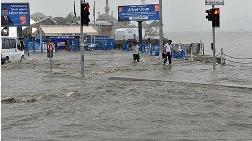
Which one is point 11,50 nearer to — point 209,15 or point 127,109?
Answer: point 209,15

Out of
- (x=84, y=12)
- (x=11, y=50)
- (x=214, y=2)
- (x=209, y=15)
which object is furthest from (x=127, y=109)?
(x=11, y=50)

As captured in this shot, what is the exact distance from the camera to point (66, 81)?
74.4 feet

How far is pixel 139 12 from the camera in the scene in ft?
197

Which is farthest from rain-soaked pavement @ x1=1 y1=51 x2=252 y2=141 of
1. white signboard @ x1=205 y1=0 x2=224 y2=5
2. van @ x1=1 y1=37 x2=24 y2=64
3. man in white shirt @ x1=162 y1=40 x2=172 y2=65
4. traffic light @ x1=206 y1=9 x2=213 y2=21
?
van @ x1=1 y1=37 x2=24 y2=64

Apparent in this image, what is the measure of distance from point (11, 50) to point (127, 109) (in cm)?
2409

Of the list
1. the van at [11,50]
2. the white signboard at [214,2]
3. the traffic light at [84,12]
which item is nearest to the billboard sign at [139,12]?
the van at [11,50]

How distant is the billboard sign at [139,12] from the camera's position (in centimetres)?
5916

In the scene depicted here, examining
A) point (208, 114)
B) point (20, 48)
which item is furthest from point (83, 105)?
point (20, 48)

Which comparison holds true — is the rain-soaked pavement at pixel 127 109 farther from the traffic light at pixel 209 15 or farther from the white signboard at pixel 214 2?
the white signboard at pixel 214 2

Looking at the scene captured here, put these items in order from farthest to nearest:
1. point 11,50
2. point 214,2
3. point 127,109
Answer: point 11,50 < point 214,2 < point 127,109

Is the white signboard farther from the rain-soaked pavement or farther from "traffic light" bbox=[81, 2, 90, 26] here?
"traffic light" bbox=[81, 2, 90, 26]

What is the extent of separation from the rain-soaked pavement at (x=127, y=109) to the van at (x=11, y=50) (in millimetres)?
12486

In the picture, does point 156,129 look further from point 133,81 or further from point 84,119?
point 133,81

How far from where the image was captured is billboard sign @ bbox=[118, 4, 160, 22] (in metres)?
59.2
